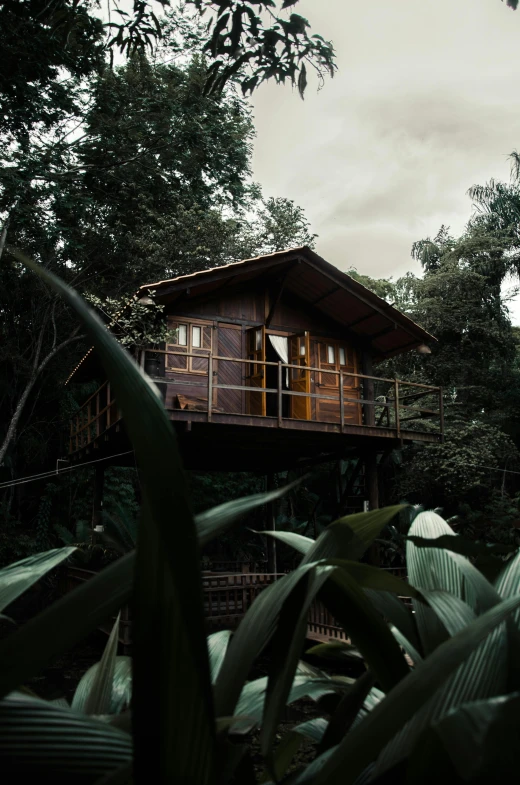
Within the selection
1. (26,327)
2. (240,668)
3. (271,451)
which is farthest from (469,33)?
(26,327)

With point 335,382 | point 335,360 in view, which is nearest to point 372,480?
point 335,382

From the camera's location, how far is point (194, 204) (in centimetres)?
1638

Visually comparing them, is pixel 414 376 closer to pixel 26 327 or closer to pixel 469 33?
pixel 26 327

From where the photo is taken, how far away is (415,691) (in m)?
0.52

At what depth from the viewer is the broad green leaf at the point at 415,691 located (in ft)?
1.67

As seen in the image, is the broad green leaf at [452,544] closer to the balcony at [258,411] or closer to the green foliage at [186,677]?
the green foliage at [186,677]

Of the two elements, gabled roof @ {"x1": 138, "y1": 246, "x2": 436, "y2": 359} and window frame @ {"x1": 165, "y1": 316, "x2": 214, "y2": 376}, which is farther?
window frame @ {"x1": 165, "y1": 316, "x2": 214, "y2": 376}

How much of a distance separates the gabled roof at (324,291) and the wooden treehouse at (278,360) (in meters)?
0.02

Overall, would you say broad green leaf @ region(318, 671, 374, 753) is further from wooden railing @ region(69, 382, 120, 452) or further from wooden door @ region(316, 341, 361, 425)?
wooden door @ region(316, 341, 361, 425)

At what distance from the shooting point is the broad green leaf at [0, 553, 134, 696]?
0.49 metres

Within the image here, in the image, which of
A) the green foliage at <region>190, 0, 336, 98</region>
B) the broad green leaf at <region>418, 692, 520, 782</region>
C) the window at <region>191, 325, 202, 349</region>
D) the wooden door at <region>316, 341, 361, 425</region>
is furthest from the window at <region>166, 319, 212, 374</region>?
the broad green leaf at <region>418, 692, 520, 782</region>

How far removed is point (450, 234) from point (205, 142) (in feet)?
32.3

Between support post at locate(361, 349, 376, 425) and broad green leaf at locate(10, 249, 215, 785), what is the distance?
40.4ft

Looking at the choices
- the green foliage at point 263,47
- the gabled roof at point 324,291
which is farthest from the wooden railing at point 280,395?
the green foliage at point 263,47
